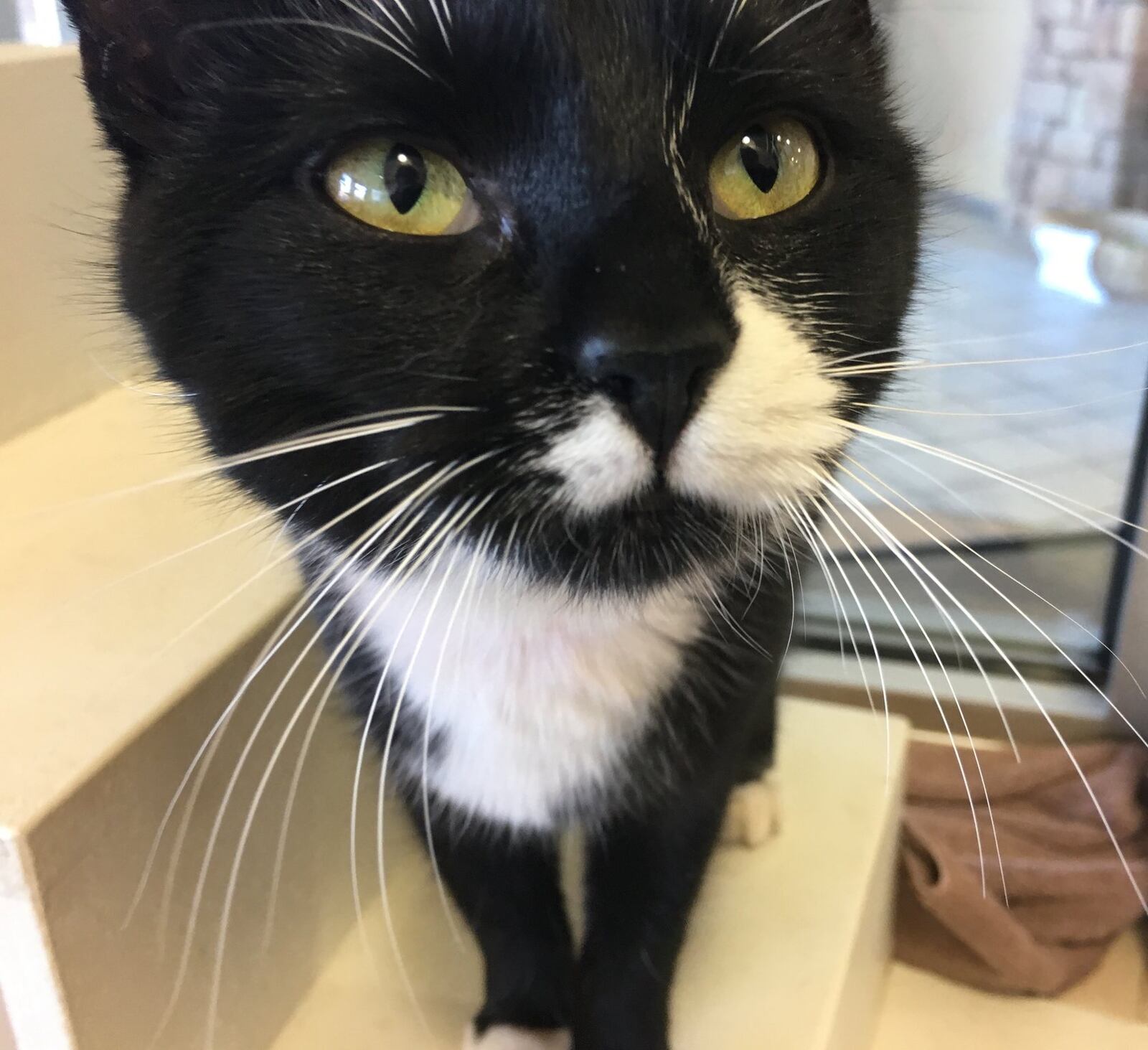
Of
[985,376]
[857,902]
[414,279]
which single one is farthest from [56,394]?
[985,376]

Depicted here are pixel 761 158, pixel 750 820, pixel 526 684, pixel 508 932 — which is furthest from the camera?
pixel 750 820

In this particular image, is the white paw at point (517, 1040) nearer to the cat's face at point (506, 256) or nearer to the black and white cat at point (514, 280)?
the black and white cat at point (514, 280)

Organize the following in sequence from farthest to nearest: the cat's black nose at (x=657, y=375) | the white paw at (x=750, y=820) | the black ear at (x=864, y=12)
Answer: the white paw at (x=750, y=820) < the black ear at (x=864, y=12) < the cat's black nose at (x=657, y=375)

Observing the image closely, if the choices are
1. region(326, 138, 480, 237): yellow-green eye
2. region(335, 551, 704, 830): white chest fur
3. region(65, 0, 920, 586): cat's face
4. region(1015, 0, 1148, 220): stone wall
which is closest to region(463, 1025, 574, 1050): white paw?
region(335, 551, 704, 830): white chest fur

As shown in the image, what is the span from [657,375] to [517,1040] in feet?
1.61

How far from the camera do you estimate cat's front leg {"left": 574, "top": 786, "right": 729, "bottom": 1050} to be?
65cm

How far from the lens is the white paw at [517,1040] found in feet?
2.19

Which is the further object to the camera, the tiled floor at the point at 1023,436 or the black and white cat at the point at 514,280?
the tiled floor at the point at 1023,436

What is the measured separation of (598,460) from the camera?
386mm

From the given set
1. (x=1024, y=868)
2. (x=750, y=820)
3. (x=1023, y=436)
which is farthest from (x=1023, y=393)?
(x=750, y=820)

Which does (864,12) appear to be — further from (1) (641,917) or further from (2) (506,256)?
(1) (641,917)

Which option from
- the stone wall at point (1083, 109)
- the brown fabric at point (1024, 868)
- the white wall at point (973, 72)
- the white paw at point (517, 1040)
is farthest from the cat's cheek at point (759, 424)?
the stone wall at point (1083, 109)

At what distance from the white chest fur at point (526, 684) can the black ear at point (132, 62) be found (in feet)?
0.79

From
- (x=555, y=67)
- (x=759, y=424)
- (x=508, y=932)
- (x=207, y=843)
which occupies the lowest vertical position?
(x=508, y=932)
